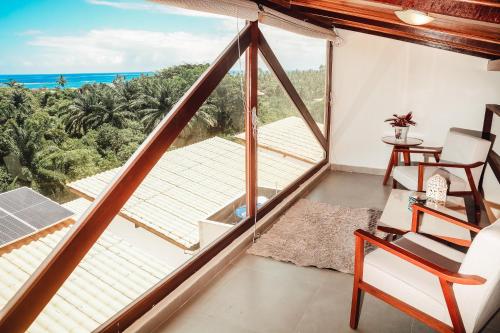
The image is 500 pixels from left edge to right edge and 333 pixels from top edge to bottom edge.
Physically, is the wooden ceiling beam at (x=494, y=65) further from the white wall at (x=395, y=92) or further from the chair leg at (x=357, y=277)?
the chair leg at (x=357, y=277)

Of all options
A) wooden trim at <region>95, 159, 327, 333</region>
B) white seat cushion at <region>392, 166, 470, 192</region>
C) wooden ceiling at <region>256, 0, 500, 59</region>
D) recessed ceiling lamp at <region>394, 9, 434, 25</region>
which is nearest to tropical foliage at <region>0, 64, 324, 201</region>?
wooden trim at <region>95, 159, 327, 333</region>

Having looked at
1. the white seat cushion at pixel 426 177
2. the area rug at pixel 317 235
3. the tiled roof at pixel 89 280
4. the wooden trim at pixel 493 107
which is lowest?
the area rug at pixel 317 235

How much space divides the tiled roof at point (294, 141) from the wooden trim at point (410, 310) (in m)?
2.84

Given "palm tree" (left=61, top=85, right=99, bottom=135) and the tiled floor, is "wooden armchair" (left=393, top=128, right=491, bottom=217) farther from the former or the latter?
"palm tree" (left=61, top=85, right=99, bottom=135)

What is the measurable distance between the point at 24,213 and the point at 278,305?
5.27 feet

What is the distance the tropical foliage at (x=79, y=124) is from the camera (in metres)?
1.63

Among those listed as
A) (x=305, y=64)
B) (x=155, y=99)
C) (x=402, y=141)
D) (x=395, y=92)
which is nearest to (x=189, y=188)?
(x=155, y=99)

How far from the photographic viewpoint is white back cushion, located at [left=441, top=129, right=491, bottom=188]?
3797mm

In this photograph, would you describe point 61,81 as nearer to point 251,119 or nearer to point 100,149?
point 100,149

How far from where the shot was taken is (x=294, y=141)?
546 centimetres

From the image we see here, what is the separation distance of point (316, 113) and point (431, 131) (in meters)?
1.57

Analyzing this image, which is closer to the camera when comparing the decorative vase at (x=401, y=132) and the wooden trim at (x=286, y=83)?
the wooden trim at (x=286, y=83)

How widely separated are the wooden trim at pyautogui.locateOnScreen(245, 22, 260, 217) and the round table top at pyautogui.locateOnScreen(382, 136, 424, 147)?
2.19 metres

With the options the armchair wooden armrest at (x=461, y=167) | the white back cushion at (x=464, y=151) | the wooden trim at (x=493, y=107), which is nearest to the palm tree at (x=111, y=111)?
the armchair wooden armrest at (x=461, y=167)
